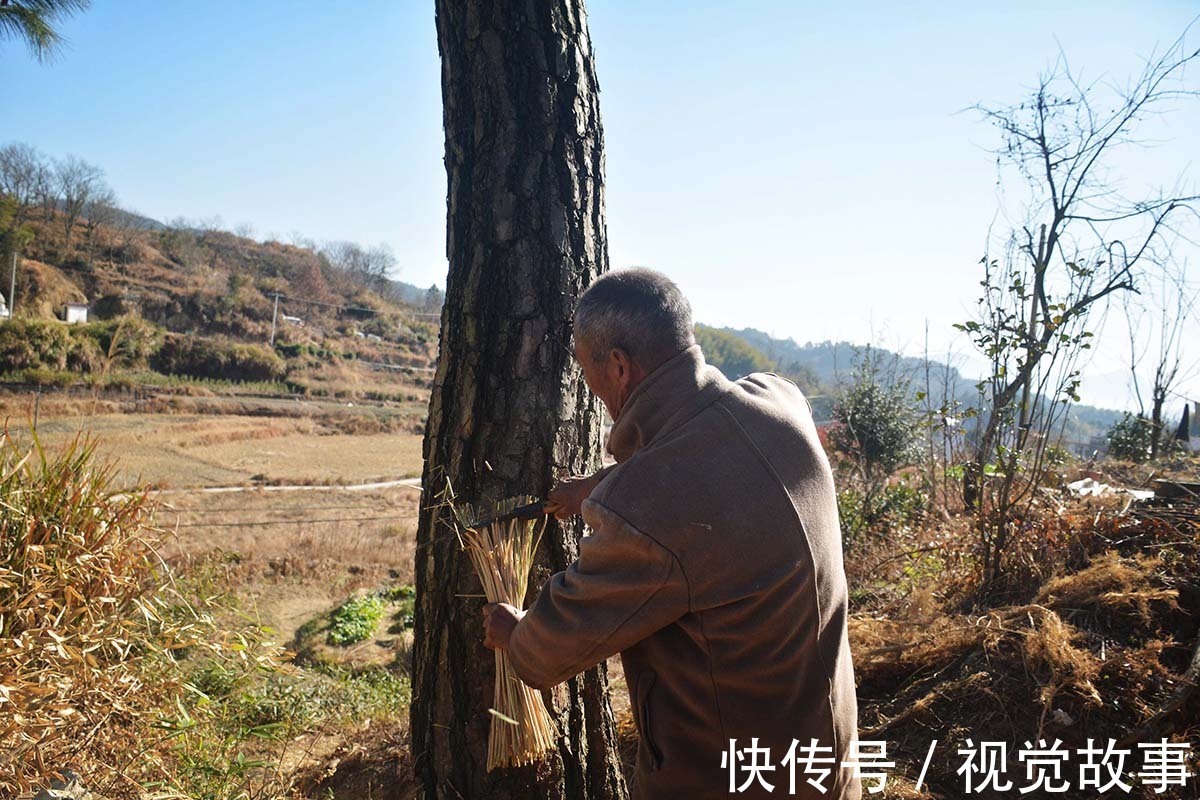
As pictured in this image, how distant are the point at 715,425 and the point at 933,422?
452cm

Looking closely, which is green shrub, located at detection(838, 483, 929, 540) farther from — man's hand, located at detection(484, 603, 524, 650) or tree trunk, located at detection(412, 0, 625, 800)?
man's hand, located at detection(484, 603, 524, 650)

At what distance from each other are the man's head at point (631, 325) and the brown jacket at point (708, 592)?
0.17ft

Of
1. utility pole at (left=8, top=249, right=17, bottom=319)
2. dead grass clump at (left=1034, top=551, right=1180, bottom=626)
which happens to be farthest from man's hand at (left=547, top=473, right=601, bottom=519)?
utility pole at (left=8, top=249, right=17, bottom=319)

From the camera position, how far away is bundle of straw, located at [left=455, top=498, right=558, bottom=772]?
7.06 ft

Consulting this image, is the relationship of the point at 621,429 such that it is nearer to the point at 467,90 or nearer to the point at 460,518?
the point at 460,518

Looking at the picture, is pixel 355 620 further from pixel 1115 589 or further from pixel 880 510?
pixel 1115 589

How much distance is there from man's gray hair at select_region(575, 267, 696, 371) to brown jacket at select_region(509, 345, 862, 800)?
0.18 feet

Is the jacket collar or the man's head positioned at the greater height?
the man's head

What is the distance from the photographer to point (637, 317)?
167cm

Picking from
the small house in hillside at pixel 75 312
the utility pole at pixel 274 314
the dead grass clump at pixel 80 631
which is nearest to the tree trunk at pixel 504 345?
the dead grass clump at pixel 80 631

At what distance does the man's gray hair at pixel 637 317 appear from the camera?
1677 mm

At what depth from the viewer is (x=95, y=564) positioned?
2.79 meters

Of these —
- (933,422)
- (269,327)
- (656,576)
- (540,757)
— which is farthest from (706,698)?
(269,327)

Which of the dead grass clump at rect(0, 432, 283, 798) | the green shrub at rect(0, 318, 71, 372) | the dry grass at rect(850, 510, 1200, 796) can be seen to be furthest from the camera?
the green shrub at rect(0, 318, 71, 372)
